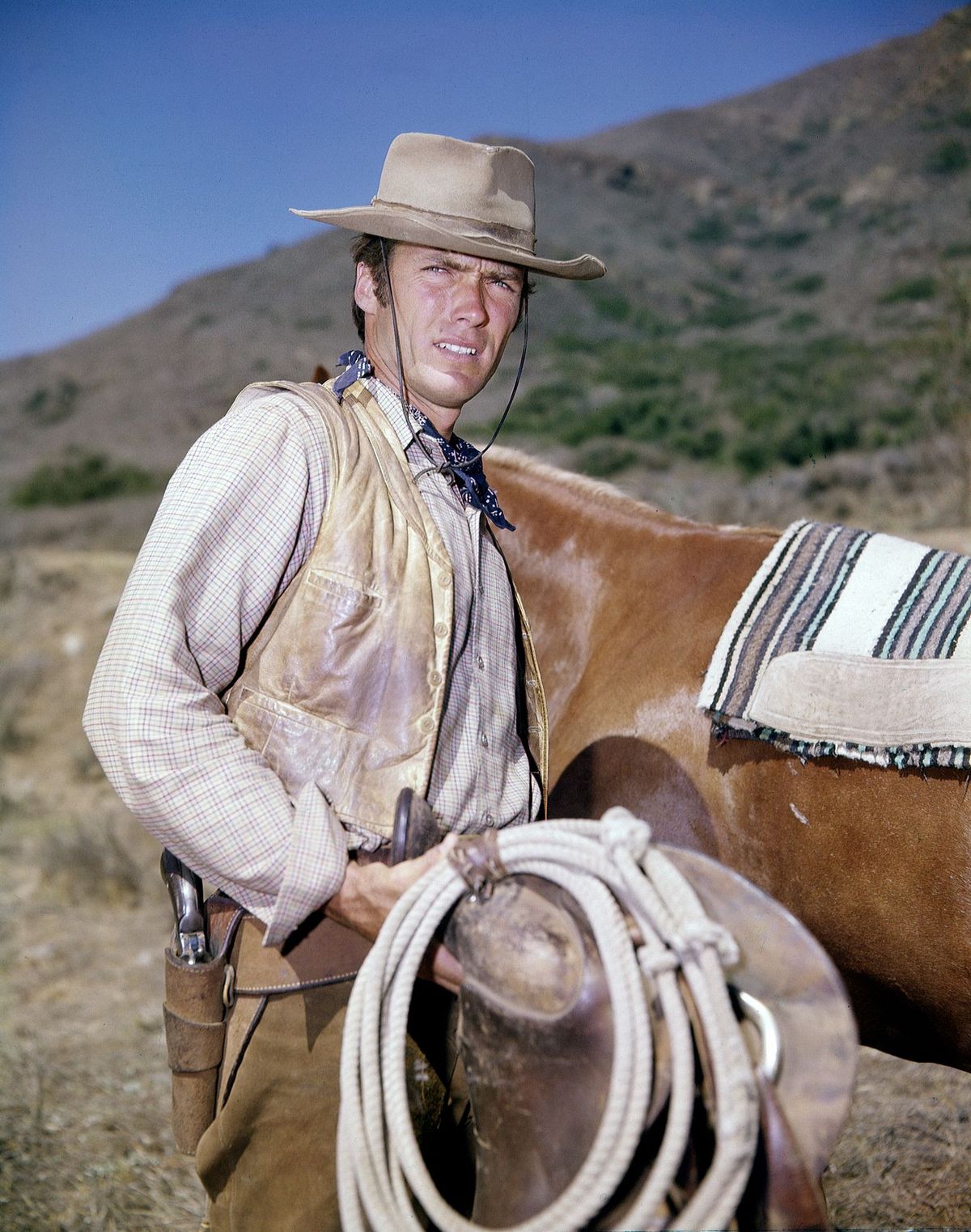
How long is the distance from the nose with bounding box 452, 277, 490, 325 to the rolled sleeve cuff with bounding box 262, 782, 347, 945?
3.05 feet

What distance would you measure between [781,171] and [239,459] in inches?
2012

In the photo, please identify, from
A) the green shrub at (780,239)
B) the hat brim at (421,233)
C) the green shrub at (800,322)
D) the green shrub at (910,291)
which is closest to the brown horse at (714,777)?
the hat brim at (421,233)

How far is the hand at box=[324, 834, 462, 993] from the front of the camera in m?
1.33

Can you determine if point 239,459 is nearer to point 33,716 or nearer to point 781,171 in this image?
point 33,716

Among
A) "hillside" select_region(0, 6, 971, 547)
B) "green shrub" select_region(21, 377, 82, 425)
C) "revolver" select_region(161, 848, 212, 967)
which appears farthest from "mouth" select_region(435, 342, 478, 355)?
"green shrub" select_region(21, 377, 82, 425)

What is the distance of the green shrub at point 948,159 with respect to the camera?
94.2 ft

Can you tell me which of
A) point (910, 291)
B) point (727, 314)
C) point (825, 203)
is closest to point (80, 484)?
point (727, 314)

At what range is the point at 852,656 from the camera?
1990 mm

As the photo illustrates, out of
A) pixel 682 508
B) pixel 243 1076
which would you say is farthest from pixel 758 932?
pixel 682 508

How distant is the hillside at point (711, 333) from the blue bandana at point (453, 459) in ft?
17.7

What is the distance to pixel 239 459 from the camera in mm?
1470

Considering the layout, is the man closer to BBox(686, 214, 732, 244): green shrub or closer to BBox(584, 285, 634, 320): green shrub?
Answer: BBox(584, 285, 634, 320): green shrub

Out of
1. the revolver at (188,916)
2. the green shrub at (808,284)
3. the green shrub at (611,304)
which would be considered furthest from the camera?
the green shrub at (611,304)

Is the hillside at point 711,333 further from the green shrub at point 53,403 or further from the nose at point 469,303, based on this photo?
the nose at point 469,303
